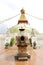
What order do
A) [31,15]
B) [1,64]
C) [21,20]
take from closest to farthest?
[1,64], [21,20], [31,15]

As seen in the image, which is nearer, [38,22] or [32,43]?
[32,43]

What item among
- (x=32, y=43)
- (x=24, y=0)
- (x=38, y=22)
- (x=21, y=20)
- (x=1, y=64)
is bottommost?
(x=1, y=64)

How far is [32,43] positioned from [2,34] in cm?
176

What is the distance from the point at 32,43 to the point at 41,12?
5.59 ft

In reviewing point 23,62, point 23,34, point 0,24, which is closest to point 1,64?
point 23,62

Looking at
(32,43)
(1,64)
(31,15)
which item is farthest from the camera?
(31,15)

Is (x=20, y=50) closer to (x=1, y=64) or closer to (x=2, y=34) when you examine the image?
(x=1, y=64)

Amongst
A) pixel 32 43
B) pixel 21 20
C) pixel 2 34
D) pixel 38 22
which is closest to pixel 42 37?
pixel 38 22

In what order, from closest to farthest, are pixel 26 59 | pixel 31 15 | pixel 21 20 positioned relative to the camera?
pixel 26 59 < pixel 21 20 < pixel 31 15

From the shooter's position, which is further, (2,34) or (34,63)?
(2,34)

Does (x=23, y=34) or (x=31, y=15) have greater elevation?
(x=31, y=15)

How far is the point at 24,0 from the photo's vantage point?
4969 millimetres

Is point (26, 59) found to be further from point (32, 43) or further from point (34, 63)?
point (32, 43)

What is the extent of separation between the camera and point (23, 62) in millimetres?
2262
